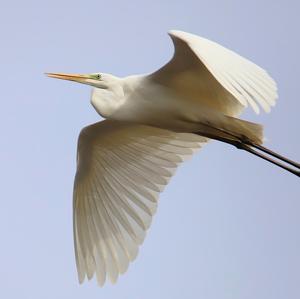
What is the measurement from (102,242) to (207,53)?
316 cm

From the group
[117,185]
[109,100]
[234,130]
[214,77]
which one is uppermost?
[214,77]

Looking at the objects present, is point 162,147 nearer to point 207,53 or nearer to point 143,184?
point 143,184

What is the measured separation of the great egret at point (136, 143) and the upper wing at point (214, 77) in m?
0.01

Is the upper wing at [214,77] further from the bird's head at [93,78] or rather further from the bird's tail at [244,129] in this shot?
the bird's head at [93,78]

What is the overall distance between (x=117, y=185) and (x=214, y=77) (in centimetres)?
262

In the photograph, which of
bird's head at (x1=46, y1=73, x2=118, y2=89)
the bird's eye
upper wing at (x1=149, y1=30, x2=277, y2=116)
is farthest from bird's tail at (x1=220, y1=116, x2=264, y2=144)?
the bird's eye

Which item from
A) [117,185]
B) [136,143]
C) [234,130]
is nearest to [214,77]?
[234,130]

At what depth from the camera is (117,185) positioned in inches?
454

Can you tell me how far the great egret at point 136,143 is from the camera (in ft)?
33.6

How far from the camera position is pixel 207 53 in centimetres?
897

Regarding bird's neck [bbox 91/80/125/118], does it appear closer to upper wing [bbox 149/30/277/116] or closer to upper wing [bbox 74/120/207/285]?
upper wing [bbox 149/30/277/116]

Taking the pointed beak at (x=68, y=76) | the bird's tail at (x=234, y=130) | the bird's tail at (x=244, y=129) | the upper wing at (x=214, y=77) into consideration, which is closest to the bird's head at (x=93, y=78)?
the pointed beak at (x=68, y=76)

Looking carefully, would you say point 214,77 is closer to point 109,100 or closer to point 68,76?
point 109,100

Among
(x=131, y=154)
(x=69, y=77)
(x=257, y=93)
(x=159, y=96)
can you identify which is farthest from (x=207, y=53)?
Answer: (x=131, y=154)
